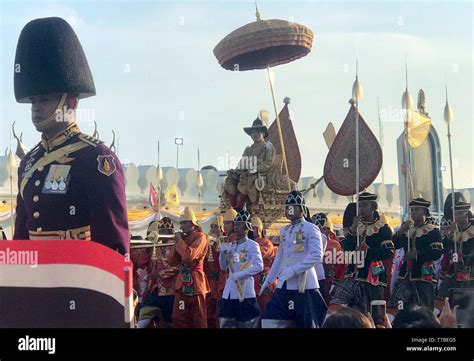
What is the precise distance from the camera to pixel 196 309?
27.0 ft

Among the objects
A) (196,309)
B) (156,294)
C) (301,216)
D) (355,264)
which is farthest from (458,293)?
(156,294)

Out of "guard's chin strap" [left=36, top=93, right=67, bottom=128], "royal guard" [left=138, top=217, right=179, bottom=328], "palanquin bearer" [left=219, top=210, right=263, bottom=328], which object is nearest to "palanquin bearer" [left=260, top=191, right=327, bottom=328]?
"palanquin bearer" [left=219, top=210, right=263, bottom=328]

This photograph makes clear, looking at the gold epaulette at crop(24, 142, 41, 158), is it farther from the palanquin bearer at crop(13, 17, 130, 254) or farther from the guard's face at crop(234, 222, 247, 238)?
the guard's face at crop(234, 222, 247, 238)

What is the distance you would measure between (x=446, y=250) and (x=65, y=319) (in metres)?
4.85

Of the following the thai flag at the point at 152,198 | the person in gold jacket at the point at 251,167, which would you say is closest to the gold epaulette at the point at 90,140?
the person in gold jacket at the point at 251,167

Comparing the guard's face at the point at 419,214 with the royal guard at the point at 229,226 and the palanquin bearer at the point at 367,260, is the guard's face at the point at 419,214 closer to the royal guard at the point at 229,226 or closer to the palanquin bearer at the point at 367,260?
the palanquin bearer at the point at 367,260

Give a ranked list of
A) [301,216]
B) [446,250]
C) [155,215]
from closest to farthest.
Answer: [301,216] < [446,250] < [155,215]

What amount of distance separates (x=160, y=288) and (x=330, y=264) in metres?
1.69

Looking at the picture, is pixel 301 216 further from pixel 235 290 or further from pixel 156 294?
pixel 156 294

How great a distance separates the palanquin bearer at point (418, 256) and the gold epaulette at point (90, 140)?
366cm

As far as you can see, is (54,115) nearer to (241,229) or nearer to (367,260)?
(241,229)

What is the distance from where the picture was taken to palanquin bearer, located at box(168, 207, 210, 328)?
8.23 metres

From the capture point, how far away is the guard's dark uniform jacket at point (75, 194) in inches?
200

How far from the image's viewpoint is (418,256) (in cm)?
819
